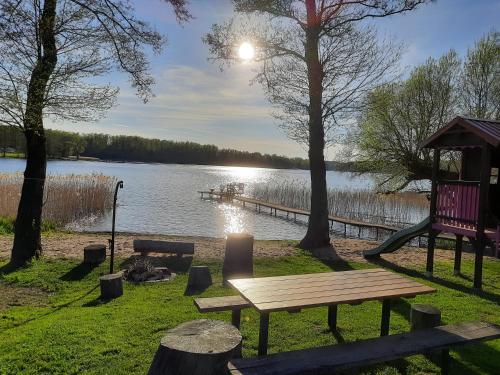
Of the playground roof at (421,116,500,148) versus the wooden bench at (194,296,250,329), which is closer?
the wooden bench at (194,296,250,329)

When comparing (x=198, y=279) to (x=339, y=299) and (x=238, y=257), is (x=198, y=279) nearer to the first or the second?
(x=238, y=257)

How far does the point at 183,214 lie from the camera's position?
23.0 m

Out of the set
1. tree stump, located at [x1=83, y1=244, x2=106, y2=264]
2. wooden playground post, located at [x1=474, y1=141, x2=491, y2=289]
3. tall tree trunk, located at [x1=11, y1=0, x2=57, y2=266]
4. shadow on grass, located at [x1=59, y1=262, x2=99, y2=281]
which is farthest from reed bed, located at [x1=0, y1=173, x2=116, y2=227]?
wooden playground post, located at [x1=474, y1=141, x2=491, y2=289]

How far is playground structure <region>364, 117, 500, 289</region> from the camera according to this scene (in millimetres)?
7559

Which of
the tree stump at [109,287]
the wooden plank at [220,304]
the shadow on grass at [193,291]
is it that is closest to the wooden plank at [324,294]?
the wooden plank at [220,304]

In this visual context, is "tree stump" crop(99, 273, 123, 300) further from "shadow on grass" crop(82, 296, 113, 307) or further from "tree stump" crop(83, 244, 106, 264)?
"tree stump" crop(83, 244, 106, 264)

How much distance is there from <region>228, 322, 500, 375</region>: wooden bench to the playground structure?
13.8 feet

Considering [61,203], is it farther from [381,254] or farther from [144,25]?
[381,254]

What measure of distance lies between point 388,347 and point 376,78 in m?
9.59

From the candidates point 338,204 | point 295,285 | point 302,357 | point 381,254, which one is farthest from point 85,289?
point 338,204

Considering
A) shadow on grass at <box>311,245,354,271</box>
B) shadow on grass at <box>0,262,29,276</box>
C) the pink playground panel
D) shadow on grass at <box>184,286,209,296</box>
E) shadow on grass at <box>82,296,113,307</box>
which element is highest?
the pink playground panel

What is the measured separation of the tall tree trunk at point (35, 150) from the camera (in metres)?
7.84

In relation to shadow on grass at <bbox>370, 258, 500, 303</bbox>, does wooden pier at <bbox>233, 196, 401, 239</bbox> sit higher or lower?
lower

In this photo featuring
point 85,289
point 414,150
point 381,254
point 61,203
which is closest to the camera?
point 85,289
